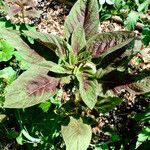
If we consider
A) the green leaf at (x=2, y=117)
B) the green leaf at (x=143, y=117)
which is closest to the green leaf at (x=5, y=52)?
the green leaf at (x=2, y=117)

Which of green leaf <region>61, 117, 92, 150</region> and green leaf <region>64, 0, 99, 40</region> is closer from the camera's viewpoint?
green leaf <region>61, 117, 92, 150</region>

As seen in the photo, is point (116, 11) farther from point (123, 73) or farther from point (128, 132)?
point (123, 73)

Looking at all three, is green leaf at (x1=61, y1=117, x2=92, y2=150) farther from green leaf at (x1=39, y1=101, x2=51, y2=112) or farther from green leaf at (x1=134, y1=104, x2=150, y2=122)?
green leaf at (x1=134, y1=104, x2=150, y2=122)

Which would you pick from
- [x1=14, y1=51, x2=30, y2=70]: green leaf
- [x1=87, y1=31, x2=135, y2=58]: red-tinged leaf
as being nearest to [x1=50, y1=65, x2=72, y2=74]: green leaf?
[x1=87, y1=31, x2=135, y2=58]: red-tinged leaf

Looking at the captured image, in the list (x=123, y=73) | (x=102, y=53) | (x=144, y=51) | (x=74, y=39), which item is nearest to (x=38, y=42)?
(x=74, y=39)

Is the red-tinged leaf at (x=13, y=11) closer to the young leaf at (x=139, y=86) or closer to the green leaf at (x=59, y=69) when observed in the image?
the green leaf at (x=59, y=69)

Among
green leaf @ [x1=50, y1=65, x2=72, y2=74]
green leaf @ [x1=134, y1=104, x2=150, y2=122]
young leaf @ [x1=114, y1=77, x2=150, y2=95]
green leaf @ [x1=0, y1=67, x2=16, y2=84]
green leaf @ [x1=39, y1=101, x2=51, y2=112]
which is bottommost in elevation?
green leaf @ [x1=134, y1=104, x2=150, y2=122]

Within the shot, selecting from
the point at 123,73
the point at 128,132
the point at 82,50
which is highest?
the point at 82,50
